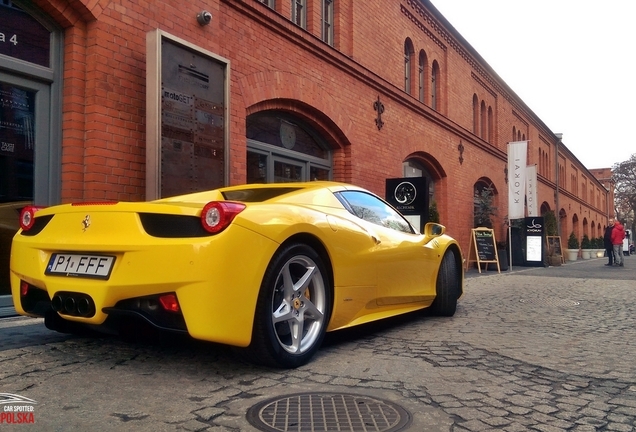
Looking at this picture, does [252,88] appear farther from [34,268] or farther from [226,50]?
[34,268]

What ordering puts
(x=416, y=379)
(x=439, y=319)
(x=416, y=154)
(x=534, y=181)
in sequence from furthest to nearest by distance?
(x=534, y=181) → (x=416, y=154) → (x=439, y=319) → (x=416, y=379)

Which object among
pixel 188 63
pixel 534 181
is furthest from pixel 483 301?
pixel 534 181

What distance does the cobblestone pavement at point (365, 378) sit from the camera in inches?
102

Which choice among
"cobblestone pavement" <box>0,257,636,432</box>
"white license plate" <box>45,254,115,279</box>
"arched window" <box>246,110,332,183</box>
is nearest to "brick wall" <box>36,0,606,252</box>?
"arched window" <box>246,110,332,183</box>

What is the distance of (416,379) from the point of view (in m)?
3.31

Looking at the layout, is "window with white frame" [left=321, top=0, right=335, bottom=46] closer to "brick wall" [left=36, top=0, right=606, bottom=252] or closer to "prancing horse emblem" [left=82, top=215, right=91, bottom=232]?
"brick wall" [left=36, top=0, right=606, bottom=252]

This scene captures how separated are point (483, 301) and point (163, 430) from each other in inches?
238

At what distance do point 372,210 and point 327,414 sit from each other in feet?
8.38

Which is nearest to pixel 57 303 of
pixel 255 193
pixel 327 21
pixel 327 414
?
pixel 255 193

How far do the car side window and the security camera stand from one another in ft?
12.2

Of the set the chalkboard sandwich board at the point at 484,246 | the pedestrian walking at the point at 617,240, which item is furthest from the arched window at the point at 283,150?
the pedestrian walking at the point at 617,240

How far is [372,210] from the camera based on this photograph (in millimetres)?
4949

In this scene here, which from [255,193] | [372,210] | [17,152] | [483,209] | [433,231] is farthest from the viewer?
[483,209]

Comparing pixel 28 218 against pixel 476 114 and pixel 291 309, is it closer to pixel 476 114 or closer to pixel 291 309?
pixel 291 309
